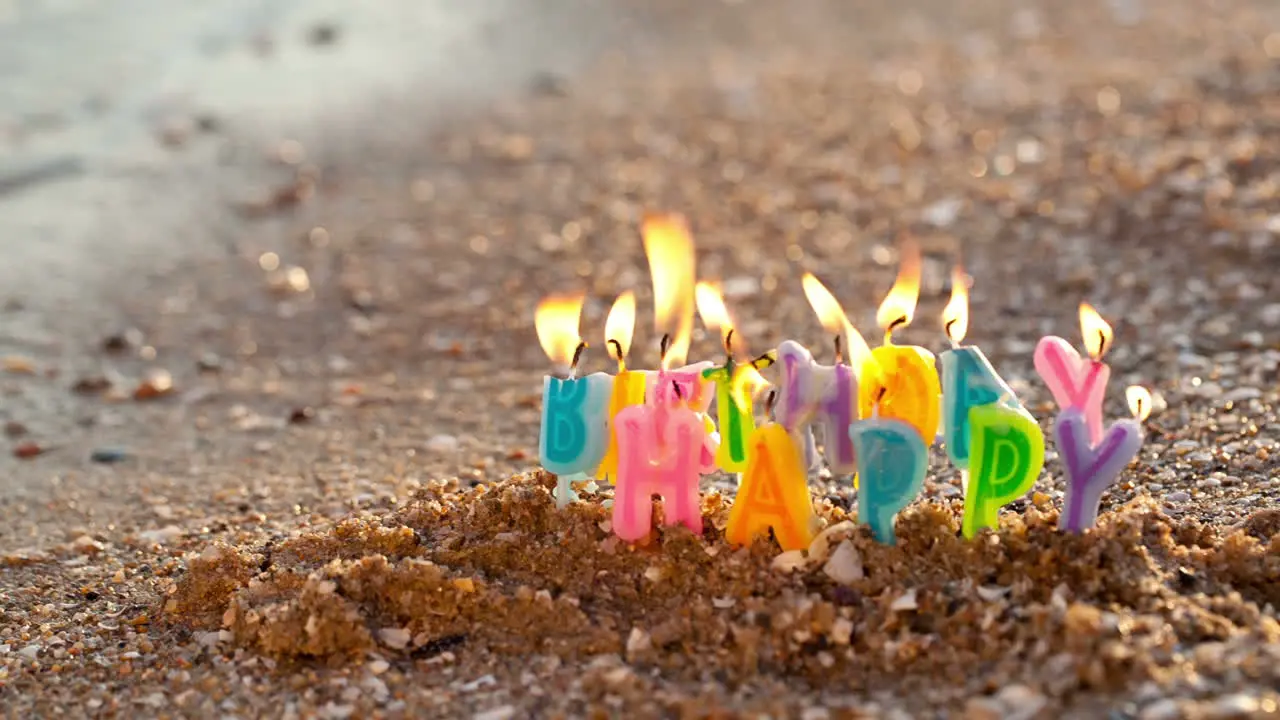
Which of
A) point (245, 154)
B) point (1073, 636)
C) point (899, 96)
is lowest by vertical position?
point (1073, 636)

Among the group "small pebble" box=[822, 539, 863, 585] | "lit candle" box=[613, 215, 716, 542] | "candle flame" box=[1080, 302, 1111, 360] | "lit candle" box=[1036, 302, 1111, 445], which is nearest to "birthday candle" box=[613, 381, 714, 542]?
"lit candle" box=[613, 215, 716, 542]

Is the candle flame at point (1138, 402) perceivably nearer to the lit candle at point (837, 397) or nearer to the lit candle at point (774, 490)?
the lit candle at point (837, 397)

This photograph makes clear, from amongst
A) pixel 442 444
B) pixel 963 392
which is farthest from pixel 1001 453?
pixel 442 444

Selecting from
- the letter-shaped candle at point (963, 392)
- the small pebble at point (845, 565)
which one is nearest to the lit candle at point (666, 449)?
the small pebble at point (845, 565)

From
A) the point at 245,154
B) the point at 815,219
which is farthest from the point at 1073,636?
the point at 245,154

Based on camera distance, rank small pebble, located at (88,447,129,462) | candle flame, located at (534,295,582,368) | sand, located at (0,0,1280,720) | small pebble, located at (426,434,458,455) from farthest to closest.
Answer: small pebble, located at (88,447,129,462) → small pebble, located at (426,434,458,455) → candle flame, located at (534,295,582,368) → sand, located at (0,0,1280,720)

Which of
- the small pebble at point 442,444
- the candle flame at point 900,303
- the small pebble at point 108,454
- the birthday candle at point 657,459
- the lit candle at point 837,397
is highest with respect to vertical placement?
the candle flame at point 900,303

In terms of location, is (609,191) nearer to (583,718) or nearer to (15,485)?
(15,485)

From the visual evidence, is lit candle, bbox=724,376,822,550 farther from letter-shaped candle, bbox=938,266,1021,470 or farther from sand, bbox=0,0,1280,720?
letter-shaped candle, bbox=938,266,1021,470
